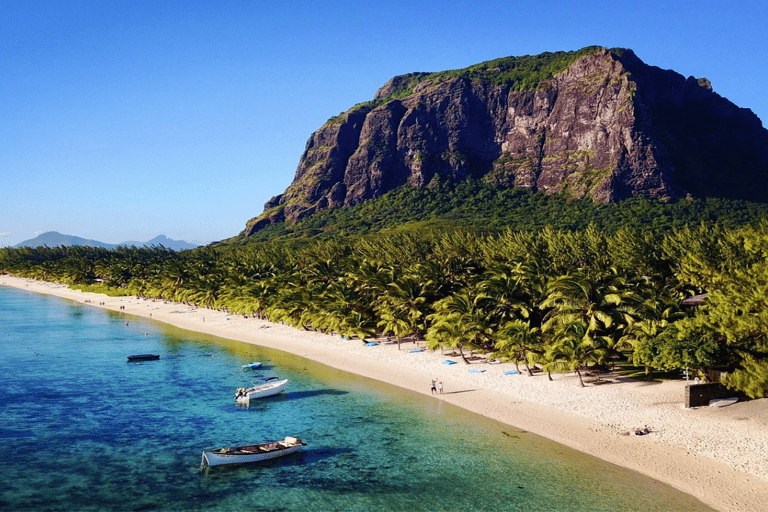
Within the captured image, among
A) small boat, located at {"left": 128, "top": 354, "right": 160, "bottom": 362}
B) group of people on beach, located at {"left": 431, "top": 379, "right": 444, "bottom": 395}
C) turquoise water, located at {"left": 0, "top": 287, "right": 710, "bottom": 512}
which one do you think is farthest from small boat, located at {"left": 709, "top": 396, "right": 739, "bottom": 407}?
small boat, located at {"left": 128, "top": 354, "right": 160, "bottom": 362}

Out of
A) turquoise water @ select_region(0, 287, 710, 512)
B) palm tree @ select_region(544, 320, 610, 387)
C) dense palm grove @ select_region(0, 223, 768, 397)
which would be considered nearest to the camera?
turquoise water @ select_region(0, 287, 710, 512)

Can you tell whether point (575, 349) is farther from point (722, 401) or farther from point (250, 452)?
point (250, 452)

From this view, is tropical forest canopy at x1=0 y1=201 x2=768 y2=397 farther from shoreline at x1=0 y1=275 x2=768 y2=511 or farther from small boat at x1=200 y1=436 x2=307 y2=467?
small boat at x1=200 y1=436 x2=307 y2=467

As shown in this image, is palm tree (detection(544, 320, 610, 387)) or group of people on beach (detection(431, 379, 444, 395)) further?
group of people on beach (detection(431, 379, 444, 395))

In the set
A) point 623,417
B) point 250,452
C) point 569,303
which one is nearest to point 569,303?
point 569,303

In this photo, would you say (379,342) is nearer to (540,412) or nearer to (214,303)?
(540,412)
